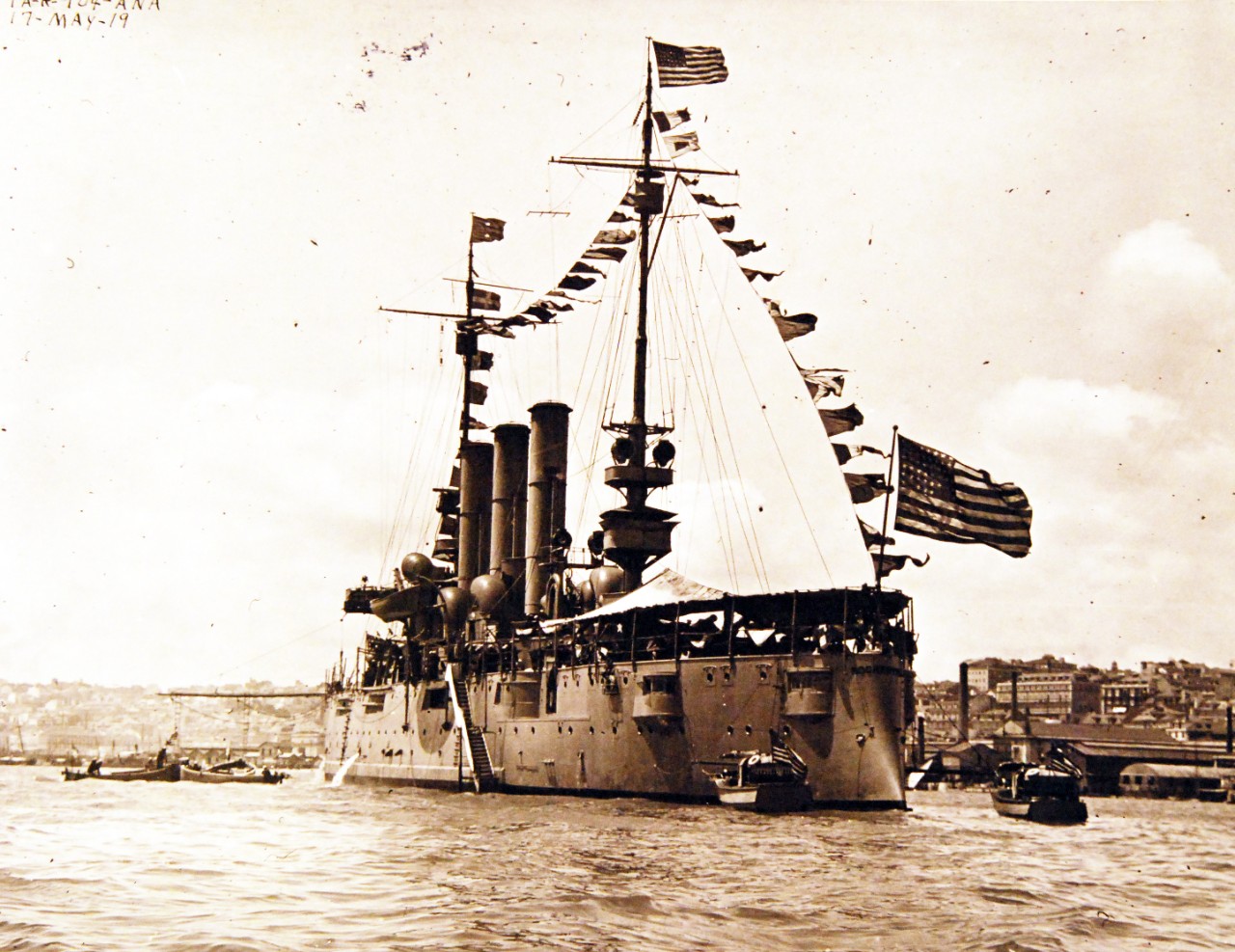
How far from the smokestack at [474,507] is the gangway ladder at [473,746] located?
25.4ft

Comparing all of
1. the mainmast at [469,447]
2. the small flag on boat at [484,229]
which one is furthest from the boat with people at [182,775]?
the small flag on boat at [484,229]

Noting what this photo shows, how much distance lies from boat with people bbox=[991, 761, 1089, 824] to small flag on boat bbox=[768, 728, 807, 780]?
868cm

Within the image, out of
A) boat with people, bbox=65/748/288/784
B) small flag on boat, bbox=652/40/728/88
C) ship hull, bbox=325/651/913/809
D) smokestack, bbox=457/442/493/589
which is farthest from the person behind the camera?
boat with people, bbox=65/748/288/784

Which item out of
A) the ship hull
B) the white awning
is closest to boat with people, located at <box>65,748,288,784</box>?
the ship hull

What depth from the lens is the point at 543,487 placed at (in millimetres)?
43000

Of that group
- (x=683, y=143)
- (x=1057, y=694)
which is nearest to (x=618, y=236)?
(x=683, y=143)

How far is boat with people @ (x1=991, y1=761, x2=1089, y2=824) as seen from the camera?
3356cm

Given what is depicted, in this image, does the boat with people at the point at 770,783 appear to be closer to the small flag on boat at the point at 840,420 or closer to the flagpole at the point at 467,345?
the small flag on boat at the point at 840,420

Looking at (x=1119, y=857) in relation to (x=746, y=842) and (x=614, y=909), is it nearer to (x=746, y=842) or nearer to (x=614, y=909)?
(x=746, y=842)

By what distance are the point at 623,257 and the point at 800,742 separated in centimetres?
1747

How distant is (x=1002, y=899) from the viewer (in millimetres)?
16938

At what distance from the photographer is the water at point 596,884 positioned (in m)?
13.4

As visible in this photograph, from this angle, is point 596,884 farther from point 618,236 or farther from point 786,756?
point 618,236

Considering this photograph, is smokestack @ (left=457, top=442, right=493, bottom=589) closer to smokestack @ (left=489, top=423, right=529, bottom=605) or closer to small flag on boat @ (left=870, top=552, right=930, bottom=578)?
smokestack @ (left=489, top=423, right=529, bottom=605)
